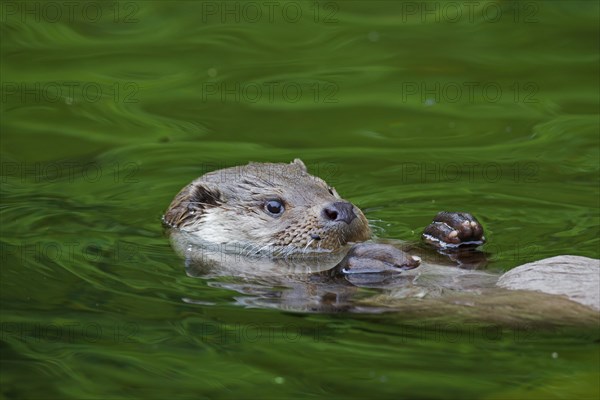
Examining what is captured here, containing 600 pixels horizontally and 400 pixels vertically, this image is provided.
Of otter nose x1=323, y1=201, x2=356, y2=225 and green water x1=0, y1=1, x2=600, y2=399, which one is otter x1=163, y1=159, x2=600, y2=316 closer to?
otter nose x1=323, y1=201, x2=356, y2=225

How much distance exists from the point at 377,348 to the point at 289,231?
1.65m

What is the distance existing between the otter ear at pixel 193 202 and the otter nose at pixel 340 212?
0.82m

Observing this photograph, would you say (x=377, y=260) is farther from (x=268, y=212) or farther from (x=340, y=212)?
(x=268, y=212)

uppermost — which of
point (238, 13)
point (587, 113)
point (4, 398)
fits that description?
point (238, 13)

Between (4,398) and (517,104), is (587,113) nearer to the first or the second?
(517,104)

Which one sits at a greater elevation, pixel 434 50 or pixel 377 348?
pixel 434 50

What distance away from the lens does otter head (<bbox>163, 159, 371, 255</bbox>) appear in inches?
293

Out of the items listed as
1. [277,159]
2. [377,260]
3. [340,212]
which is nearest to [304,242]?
[340,212]

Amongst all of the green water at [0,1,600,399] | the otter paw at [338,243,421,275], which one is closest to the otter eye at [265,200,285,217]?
the green water at [0,1,600,399]

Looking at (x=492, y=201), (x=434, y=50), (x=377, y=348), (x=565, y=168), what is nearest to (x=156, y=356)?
(x=377, y=348)

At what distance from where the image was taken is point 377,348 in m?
6.04

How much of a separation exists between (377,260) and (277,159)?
3.15 m

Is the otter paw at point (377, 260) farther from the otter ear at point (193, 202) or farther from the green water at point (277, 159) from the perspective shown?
the otter ear at point (193, 202)

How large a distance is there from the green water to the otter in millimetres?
242
